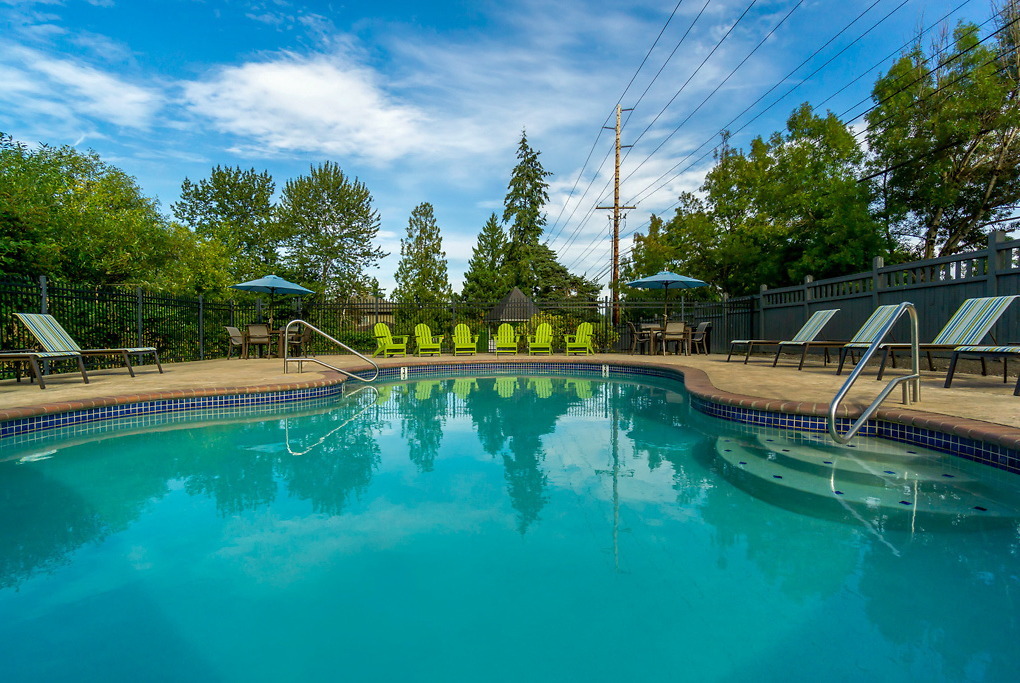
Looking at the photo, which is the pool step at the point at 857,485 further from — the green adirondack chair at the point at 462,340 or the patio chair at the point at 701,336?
the green adirondack chair at the point at 462,340

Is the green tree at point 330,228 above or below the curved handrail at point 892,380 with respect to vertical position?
above

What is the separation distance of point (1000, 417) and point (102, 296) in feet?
41.0

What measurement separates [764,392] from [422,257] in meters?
28.6

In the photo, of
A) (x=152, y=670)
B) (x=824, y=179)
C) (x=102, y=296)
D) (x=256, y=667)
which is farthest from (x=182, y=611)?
(x=824, y=179)

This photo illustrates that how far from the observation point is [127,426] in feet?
16.9

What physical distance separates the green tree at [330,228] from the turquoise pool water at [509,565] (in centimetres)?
2727

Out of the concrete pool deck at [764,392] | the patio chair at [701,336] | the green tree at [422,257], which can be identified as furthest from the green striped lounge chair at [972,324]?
the green tree at [422,257]

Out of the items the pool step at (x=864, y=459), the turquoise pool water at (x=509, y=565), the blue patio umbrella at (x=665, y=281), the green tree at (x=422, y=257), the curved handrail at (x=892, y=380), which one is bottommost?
the turquoise pool water at (x=509, y=565)

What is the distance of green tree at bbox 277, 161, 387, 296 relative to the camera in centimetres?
2978

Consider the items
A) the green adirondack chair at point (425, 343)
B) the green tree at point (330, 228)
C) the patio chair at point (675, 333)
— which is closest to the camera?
the patio chair at point (675, 333)

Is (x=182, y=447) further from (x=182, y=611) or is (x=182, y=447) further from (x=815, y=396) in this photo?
(x=815, y=396)

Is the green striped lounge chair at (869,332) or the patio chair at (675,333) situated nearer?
the green striped lounge chair at (869,332)

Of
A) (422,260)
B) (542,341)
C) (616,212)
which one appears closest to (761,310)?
(542,341)

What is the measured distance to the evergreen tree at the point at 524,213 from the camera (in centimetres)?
2728
